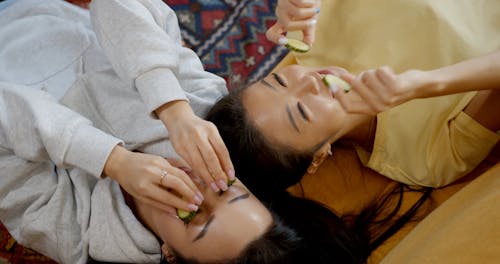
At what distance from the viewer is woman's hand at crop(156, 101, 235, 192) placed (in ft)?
2.70

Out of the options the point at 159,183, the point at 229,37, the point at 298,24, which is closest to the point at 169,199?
the point at 159,183

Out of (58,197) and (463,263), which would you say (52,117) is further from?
(463,263)

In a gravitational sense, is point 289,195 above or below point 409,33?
below

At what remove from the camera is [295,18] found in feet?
3.30

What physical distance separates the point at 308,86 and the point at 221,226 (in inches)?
13.4

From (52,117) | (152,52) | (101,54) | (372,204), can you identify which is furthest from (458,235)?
(101,54)

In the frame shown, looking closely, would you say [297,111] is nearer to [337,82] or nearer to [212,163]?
[337,82]

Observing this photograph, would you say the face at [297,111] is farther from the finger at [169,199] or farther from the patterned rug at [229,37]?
the patterned rug at [229,37]

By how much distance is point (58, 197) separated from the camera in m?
1.01

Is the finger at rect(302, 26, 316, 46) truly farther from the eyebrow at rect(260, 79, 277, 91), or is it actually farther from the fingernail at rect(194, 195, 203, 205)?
the fingernail at rect(194, 195, 203, 205)

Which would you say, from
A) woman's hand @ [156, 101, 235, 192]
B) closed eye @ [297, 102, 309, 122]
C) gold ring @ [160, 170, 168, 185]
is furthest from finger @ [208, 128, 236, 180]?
closed eye @ [297, 102, 309, 122]

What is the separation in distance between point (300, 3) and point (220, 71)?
611mm

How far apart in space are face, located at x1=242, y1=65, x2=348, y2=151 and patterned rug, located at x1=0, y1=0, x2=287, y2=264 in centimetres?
57

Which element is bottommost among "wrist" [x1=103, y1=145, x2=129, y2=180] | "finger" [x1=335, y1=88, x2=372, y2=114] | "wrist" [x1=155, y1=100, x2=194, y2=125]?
"wrist" [x1=103, y1=145, x2=129, y2=180]
